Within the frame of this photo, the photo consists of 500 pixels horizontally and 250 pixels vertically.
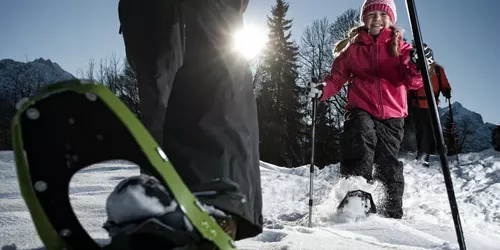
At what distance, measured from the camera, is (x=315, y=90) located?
13.8 ft

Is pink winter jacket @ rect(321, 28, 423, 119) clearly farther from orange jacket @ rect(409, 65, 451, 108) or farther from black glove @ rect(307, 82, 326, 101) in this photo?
orange jacket @ rect(409, 65, 451, 108)

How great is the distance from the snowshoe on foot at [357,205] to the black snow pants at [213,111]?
7.77 ft

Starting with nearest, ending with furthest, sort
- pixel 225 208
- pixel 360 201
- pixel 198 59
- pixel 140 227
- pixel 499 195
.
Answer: pixel 140 227 < pixel 225 208 < pixel 198 59 < pixel 360 201 < pixel 499 195

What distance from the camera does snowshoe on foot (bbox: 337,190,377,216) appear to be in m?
3.32

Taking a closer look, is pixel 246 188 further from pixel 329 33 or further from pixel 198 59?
pixel 329 33

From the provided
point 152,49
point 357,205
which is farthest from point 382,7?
point 152,49

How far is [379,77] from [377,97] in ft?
0.73

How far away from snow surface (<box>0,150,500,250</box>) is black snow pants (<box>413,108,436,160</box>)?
1.16 meters

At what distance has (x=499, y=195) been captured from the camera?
5.01m

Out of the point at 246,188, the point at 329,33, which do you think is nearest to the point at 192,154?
the point at 246,188

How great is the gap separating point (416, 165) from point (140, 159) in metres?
8.27

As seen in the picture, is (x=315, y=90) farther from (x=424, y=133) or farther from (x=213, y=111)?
(x=424, y=133)

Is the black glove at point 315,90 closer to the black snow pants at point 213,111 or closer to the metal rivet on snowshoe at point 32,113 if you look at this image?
the black snow pants at point 213,111

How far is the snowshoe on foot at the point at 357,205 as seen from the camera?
3.32 metres
